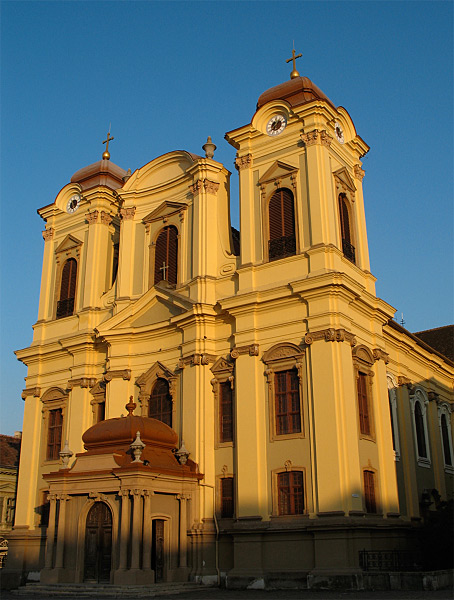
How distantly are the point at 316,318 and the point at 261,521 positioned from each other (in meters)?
6.75

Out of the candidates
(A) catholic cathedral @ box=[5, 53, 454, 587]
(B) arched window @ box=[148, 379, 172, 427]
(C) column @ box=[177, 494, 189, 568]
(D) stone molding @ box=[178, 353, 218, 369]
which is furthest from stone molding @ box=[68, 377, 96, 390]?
(C) column @ box=[177, 494, 189, 568]

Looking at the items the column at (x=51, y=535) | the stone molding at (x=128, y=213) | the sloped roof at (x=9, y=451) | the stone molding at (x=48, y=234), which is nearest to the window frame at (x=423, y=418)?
the stone molding at (x=128, y=213)

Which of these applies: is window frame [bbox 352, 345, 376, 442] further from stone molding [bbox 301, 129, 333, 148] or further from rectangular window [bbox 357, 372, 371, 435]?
stone molding [bbox 301, 129, 333, 148]

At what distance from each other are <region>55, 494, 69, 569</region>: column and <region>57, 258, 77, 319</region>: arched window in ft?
35.1

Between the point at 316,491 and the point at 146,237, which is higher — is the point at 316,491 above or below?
below

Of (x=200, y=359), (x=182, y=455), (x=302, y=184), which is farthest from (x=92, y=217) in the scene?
(x=182, y=455)

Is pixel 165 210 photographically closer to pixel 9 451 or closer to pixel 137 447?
pixel 137 447

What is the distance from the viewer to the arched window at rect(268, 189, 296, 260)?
24297mm

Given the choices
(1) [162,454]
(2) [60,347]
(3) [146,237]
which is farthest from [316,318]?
(2) [60,347]

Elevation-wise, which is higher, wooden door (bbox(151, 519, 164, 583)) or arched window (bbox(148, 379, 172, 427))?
arched window (bbox(148, 379, 172, 427))

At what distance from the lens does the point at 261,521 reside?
840 inches

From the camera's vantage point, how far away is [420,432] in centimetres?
2967

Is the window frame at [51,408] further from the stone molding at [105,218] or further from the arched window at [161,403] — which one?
the stone molding at [105,218]

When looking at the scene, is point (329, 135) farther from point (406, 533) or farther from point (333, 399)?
point (406, 533)
